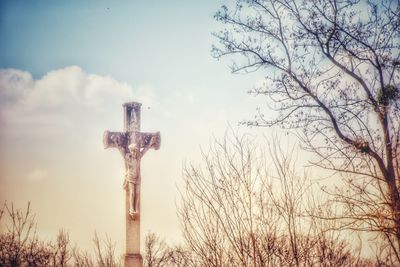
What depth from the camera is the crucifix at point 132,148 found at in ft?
25.2

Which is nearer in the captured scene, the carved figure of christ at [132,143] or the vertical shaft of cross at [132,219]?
the vertical shaft of cross at [132,219]

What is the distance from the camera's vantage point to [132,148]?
7.92 meters

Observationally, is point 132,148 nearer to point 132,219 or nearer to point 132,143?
point 132,143

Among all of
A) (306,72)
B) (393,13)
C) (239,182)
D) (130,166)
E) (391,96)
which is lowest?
(239,182)

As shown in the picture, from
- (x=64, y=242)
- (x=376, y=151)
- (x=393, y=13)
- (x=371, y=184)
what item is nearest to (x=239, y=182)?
(x=371, y=184)

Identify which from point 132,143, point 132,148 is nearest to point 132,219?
point 132,148

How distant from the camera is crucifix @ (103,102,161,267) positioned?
7.68m

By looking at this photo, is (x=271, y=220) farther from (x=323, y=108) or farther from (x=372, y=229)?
(x=323, y=108)

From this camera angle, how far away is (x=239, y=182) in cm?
698

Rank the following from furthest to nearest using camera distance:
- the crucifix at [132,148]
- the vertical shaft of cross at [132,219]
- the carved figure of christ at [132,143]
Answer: the carved figure of christ at [132,143], the crucifix at [132,148], the vertical shaft of cross at [132,219]

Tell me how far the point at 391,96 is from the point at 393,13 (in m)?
1.76

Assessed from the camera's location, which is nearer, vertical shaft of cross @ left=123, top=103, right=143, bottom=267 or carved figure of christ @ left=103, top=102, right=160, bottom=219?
vertical shaft of cross @ left=123, top=103, right=143, bottom=267

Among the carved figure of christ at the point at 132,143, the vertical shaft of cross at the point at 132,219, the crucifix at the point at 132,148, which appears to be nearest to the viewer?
the vertical shaft of cross at the point at 132,219

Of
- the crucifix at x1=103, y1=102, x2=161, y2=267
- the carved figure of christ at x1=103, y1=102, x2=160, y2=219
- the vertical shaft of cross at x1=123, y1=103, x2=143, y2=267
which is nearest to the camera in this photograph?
the vertical shaft of cross at x1=123, y1=103, x2=143, y2=267
